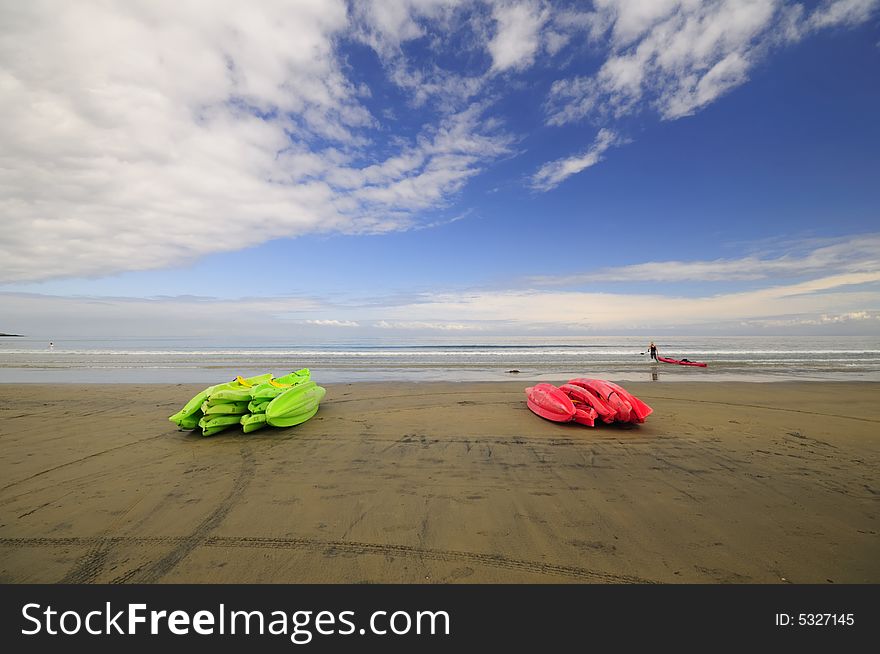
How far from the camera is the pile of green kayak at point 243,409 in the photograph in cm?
646

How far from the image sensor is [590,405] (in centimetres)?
701

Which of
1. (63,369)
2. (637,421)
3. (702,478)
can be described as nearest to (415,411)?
(637,421)

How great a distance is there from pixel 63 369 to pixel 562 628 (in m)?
24.5

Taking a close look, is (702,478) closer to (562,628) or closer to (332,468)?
(562,628)

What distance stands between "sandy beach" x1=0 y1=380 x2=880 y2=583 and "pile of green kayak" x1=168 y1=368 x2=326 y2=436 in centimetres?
25

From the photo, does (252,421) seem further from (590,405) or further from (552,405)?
(590,405)

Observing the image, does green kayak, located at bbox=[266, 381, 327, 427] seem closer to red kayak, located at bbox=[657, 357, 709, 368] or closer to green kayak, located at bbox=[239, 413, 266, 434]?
green kayak, located at bbox=[239, 413, 266, 434]

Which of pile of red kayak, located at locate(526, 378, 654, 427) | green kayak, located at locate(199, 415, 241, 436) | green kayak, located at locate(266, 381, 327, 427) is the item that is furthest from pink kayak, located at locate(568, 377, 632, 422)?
green kayak, located at locate(199, 415, 241, 436)

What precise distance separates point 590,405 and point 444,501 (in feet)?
13.4

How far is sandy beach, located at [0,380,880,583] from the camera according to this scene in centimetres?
282

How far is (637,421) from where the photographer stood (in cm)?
686

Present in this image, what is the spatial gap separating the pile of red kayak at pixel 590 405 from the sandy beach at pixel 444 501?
23 cm

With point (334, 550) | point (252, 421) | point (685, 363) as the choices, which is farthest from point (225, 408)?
point (685, 363)

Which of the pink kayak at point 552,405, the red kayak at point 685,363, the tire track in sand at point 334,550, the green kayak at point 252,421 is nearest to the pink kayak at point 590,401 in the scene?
the pink kayak at point 552,405
